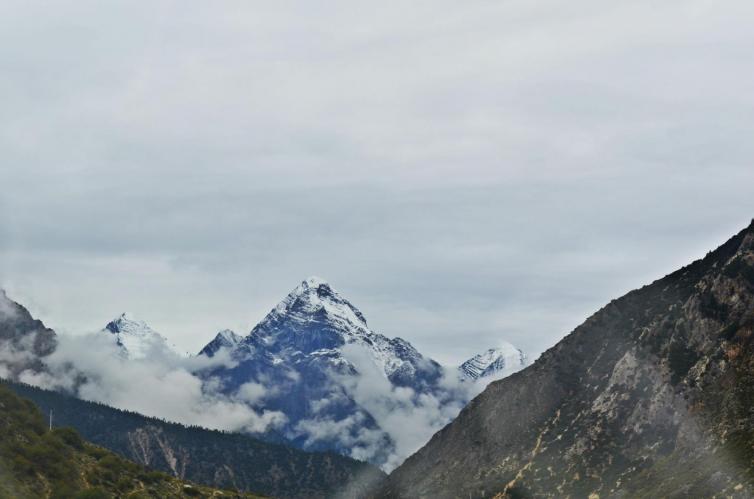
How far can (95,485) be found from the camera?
643 ft

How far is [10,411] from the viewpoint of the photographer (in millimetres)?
196250

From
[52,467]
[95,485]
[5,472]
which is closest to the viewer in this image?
[5,472]

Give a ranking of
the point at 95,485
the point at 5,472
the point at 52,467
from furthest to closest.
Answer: the point at 95,485
the point at 52,467
the point at 5,472

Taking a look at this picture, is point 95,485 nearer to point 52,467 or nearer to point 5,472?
point 52,467

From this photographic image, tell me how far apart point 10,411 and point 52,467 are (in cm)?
2012

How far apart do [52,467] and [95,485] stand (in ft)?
47.6

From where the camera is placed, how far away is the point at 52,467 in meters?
184

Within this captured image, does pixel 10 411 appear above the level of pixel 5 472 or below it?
above

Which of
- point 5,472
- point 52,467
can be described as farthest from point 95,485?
point 5,472

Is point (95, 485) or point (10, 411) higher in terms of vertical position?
point (10, 411)

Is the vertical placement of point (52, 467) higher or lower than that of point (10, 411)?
lower

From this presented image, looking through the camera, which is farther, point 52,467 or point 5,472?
point 52,467

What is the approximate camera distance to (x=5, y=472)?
167625mm

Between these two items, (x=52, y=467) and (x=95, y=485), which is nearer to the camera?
(x=52, y=467)
